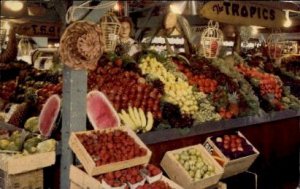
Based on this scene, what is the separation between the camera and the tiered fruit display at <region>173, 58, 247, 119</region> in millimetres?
6164

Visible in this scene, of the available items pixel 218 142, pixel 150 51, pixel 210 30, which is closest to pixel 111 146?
pixel 218 142

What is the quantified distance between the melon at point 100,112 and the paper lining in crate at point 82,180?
618mm

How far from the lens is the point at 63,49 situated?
4.23m

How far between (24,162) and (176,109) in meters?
2.16

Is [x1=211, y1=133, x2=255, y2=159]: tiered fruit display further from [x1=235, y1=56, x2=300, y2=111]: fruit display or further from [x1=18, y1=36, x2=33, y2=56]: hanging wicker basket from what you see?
[x1=18, y1=36, x2=33, y2=56]: hanging wicker basket

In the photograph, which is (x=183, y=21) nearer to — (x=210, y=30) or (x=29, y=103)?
(x=210, y=30)

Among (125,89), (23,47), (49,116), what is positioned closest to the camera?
(49,116)

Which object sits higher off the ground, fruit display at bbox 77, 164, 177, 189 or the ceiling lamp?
the ceiling lamp

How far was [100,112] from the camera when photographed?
481cm

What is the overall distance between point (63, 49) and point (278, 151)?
451cm

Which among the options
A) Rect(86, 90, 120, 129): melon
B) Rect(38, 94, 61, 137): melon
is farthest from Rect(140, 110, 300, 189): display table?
Rect(38, 94, 61, 137): melon

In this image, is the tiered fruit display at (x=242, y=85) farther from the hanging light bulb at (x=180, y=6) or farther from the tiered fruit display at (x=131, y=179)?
the hanging light bulb at (x=180, y=6)

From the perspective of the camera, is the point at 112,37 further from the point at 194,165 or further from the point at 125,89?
the point at 194,165

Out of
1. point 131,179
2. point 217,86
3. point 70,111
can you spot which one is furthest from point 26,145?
point 217,86
